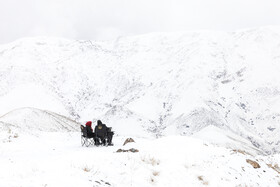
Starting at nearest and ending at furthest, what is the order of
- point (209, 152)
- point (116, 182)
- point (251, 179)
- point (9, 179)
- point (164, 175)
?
point (9, 179) → point (116, 182) → point (164, 175) → point (251, 179) → point (209, 152)

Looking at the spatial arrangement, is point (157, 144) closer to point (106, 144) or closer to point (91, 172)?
point (91, 172)

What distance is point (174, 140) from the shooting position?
14.2 metres

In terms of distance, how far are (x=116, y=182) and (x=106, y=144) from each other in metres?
12.9

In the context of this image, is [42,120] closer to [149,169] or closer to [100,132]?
[100,132]

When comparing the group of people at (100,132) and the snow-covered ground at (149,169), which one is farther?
the group of people at (100,132)

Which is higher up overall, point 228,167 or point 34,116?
point 228,167

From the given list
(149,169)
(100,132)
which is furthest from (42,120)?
(149,169)

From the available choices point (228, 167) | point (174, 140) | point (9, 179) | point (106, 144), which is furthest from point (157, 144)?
point (106, 144)

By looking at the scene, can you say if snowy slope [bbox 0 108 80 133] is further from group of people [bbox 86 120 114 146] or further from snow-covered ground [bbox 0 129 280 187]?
snow-covered ground [bbox 0 129 280 187]

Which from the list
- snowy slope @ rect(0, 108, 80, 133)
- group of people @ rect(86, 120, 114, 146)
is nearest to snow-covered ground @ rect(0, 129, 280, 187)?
group of people @ rect(86, 120, 114, 146)

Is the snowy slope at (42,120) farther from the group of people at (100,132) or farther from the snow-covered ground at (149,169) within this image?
the snow-covered ground at (149,169)

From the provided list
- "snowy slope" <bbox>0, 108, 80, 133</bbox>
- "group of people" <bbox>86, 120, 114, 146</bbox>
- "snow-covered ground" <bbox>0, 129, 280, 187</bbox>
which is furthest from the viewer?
"snowy slope" <bbox>0, 108, 80, 133</bbox>

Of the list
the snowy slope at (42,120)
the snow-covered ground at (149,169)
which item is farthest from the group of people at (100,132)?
the snowy slope at (42,120)

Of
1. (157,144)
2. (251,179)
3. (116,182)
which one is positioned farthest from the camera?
(157,144)
